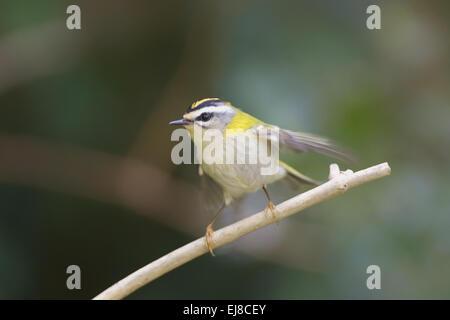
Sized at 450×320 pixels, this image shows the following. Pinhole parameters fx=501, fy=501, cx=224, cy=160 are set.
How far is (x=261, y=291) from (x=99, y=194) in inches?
39.8

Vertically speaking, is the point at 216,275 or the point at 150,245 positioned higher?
the point at 150,245

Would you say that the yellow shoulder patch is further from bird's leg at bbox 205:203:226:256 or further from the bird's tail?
bird's leg at bbox 205:203:226:256

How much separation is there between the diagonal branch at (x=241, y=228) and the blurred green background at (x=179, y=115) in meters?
0.67

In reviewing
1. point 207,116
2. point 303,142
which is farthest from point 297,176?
point 207,116

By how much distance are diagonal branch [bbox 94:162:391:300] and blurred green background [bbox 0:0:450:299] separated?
2.20ft

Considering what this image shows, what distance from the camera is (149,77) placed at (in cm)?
283

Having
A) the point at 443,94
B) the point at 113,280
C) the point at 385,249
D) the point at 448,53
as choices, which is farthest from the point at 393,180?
the point at 113,280

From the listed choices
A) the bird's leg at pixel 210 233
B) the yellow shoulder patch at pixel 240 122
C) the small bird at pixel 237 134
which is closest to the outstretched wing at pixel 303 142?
the small bird at pixel 237 134

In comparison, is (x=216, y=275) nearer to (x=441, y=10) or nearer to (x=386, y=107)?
(x=386, y=107)

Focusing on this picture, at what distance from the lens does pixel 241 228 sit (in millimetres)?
1767

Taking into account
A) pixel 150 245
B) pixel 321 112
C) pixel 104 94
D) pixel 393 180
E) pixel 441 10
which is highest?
pixel 441 10

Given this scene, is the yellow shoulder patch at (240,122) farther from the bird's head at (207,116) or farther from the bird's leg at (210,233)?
the bird's leg at (210,233)

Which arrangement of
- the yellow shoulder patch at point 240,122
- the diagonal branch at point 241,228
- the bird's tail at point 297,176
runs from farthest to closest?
1. the bird's tail at point 297,176
2. the yellow shoulder patch at point 240,122
3. the diagonal branch at point 241,228

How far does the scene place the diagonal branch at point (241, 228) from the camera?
1579mm
